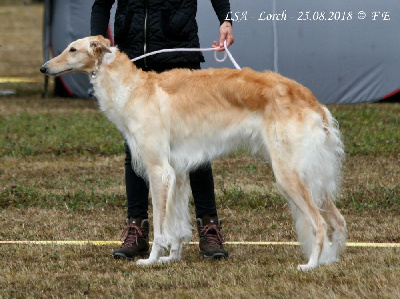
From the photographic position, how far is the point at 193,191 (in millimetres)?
5414

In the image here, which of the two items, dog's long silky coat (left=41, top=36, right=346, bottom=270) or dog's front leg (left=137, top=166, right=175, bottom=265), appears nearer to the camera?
dog's long silky coat (left=41, top=36, right=346, bottom=270)

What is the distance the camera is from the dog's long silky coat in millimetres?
4836

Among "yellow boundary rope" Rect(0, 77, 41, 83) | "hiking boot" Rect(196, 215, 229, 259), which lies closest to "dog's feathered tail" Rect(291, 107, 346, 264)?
"hiking boot" Rect(196, 215, 229, 259)

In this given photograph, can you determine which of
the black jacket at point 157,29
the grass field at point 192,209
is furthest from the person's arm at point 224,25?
the grass field at point 192,209

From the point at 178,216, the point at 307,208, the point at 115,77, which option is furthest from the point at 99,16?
the point at 307,208

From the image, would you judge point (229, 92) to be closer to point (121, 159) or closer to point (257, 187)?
point (257, 187)

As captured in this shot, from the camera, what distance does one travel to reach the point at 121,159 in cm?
920

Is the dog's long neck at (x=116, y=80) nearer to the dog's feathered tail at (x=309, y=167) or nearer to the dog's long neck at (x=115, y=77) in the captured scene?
the dog's long neck at (x=115, y=77)

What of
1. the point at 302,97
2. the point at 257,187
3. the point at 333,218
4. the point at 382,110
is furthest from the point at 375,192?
the point at 382,110

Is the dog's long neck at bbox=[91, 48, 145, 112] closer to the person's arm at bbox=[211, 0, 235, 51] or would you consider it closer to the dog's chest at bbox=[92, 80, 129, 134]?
the dog's chest at bbox=[92, 80, 129, 134]

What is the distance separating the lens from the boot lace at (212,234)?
5375 mm

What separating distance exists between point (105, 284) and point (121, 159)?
181 inches

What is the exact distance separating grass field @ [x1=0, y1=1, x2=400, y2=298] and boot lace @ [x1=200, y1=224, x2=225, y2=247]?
152 millimetres

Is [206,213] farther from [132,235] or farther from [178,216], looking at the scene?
[132,235]
